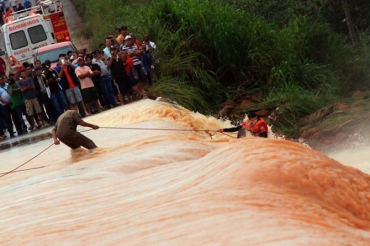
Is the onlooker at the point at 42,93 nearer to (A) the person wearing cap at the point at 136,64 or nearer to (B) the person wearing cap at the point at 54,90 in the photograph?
(B) the person wearing cap at the point at 54,90

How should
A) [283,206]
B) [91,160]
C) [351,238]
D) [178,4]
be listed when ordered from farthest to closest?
[178,4] → [91,160] → [283,206] → [351,238]

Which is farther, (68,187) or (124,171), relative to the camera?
(124,171)

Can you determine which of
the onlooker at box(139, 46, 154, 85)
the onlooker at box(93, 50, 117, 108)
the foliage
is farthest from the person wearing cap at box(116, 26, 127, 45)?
the onlooker at box(93, 50, 117, 108)

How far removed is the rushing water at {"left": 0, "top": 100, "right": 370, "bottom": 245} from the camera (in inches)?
272

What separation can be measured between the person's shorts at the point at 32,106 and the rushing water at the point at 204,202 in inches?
297

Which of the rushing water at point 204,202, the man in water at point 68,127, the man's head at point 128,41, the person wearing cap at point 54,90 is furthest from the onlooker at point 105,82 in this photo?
the rushing water at point 204,202

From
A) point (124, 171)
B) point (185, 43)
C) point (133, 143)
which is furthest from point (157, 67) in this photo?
point (124, 171)

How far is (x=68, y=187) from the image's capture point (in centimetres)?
1156

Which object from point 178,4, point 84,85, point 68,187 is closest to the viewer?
point 68,187

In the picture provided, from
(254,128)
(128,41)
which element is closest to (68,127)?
(254,128)

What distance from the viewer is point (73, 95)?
806 inches

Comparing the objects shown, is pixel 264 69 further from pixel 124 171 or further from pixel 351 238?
pixel 351 238

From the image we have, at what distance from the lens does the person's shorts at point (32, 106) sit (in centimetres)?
2041

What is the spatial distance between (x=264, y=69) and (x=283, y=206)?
17102 millimetres
